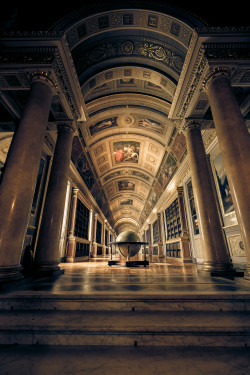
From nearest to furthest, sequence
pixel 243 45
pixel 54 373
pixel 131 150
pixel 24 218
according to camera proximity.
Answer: pixel 54 373 < pixel 24 218 < pixel 243 45 < pixel 131 150

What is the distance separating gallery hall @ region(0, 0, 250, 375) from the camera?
1.60 m

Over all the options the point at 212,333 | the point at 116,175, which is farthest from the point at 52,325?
the point at 116,175

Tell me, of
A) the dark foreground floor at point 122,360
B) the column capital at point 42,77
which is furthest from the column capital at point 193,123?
the dark foreground floor at point 122,360

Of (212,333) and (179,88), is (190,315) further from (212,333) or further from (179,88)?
(179,88)

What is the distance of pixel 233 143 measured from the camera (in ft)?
12.5

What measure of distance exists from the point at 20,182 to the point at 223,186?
→ 24.7 ft

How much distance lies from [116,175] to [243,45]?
14.5 metres

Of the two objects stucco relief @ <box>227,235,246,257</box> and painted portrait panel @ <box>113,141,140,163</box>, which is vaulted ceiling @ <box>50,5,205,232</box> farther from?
stucco relief @ <box>227,235,246,257</box>

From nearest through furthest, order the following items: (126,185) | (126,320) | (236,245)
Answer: (126,320), (236,245), (126,185)

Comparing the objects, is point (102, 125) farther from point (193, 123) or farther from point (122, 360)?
point (122, 360)

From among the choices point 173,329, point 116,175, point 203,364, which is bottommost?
point 203,364

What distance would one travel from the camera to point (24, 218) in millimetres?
3352

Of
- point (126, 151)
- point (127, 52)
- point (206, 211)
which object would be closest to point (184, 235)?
point (206, 211)

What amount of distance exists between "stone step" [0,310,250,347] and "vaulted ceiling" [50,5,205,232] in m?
7.58
